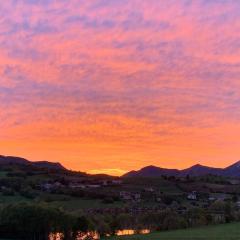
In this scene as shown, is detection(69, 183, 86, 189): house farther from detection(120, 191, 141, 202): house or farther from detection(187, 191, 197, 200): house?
detection(187, 191, 197, 200): house

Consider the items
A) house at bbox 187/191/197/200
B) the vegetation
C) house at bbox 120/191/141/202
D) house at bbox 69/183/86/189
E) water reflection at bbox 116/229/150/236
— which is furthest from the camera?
house at bbox 69/183/86/189

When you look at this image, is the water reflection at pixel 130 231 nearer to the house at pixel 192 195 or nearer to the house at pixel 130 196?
the house at pixel 130 196

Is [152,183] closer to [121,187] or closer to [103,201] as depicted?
[121,187]

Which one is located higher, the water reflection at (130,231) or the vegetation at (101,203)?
the vegetation at (101,203)

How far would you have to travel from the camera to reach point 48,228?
83000 millimetres

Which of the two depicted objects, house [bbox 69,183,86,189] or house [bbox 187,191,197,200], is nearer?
house [bbox 187,191,197,200]

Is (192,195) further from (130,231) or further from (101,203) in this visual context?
(130,231)

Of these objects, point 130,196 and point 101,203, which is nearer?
point 101,203

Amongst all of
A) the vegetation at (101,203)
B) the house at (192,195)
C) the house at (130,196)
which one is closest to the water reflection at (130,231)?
the vegetation at (101,203)

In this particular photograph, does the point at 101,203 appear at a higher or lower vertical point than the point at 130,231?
higher

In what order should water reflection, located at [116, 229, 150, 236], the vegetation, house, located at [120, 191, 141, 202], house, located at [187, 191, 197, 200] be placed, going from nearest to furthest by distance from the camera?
the vegetation
water reflection, located at [116, 229, 150, 236]
house, located at [120, 191, 141, 202]
house, located at [187, 191, 197, 200]

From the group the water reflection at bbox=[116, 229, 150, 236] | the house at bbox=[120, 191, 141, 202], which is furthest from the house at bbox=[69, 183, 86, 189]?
the water reflection at bbox=[116, 229, 150, 236]

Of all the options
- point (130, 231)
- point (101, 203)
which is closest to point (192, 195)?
point (101, 203)

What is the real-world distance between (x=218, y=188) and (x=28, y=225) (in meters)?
102
